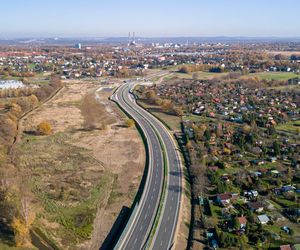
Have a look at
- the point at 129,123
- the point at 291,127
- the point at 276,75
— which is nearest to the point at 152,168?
the point at 129,123

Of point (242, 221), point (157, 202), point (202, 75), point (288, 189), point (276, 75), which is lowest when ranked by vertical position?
point (157, 202)

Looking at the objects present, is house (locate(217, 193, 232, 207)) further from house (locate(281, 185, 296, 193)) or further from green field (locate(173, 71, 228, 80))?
green field (locate(173, 71, 228, 80))

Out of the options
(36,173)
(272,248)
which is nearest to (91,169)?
(36,173)

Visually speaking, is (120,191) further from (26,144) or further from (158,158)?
(26,144)

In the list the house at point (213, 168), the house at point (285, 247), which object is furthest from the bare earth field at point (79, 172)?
the house at point (285, 247)

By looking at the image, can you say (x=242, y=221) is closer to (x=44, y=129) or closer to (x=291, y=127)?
(x=291, y=127)
